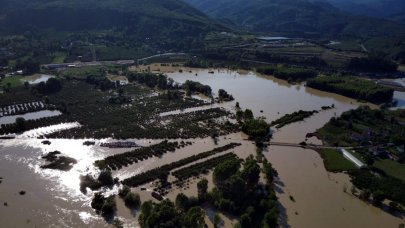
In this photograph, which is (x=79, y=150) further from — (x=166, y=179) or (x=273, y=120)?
(x=273, y=120)

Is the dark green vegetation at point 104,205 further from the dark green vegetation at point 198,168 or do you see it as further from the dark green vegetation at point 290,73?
the dark green vegetation at point 290,73

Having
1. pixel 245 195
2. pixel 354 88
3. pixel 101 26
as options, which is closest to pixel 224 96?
pixel 354 88

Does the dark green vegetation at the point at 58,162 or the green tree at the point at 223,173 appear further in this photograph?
the dark green vegetation at the point at 58,162

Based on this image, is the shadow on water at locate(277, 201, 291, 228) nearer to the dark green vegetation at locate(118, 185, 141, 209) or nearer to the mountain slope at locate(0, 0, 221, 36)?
the dark green vegetation at locate(118, 185, 141, 209)

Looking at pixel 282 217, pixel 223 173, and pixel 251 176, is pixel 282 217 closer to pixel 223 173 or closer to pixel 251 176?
pixel 251 176

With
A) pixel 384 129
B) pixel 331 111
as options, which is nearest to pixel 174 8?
pixel 331 111

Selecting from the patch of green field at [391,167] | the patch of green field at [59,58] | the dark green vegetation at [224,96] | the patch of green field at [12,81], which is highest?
the patch of green field at [59,58]

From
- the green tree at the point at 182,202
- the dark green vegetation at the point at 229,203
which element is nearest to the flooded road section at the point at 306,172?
the dark green vegetation at the point at 229,203

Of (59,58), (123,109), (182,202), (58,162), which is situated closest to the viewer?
(182,202)
